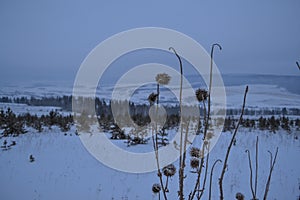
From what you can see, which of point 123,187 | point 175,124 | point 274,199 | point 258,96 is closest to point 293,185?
point 274,199

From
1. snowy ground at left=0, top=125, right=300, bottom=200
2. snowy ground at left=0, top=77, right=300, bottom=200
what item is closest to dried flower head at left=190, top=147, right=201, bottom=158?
snowy ground at left=0, top=77, right=300, bottom=200

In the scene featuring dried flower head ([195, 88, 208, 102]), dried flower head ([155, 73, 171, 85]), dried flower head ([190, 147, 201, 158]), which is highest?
dried flower head ([155, 73, 171, 85])

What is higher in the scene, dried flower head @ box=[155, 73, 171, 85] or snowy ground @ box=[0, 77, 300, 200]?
dried flower head @ box=[155, 73, 171, 85]

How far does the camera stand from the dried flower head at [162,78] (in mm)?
849

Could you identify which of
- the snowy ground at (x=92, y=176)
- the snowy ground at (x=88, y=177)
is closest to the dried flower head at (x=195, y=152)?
the snowy ground at (x=92, y=176)

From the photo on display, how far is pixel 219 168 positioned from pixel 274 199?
169 centimetres

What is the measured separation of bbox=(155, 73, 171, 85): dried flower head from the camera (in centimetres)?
Answer: 85

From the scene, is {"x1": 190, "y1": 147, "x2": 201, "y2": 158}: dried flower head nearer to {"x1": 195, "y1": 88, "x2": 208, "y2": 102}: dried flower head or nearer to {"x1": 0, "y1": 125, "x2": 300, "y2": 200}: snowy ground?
{"x1": 195, "y1": 88, "x2": 208, "y2": 102}: dried flower head

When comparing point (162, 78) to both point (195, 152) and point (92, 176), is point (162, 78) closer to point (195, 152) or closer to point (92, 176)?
point (195, 152)

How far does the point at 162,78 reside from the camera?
86 centimetres

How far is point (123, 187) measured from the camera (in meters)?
5.16

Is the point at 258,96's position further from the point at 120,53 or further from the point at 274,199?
the point at 120,53

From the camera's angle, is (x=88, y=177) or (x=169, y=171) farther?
(x=88, y=177)

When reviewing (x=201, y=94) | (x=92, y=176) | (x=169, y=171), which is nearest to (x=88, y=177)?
(x=92, y=176)
